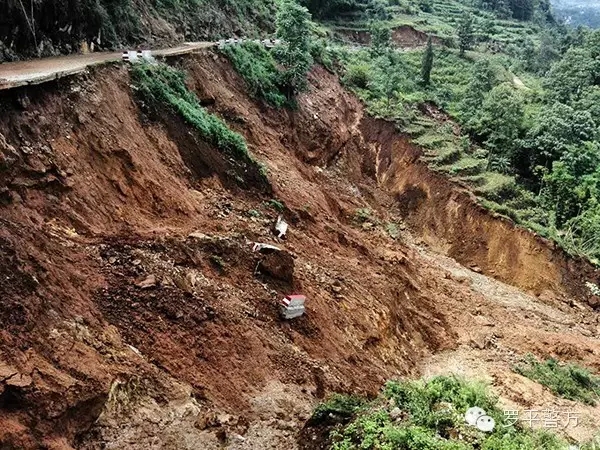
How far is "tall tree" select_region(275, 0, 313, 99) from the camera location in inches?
1150

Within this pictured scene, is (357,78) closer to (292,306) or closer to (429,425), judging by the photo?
(292,306)

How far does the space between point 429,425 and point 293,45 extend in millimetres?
23485

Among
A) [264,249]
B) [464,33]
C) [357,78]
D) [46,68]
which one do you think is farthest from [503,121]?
[464,33]

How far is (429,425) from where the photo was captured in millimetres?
10078

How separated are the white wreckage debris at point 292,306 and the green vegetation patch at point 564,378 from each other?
28.3 ft

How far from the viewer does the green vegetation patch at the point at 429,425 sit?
31.2 ft

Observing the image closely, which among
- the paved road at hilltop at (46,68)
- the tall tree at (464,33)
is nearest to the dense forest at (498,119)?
the tall tree at (464,33)

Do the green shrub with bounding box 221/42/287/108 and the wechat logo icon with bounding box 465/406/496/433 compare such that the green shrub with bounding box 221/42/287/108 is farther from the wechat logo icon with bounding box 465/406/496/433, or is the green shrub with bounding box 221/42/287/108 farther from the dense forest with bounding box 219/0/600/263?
the wechat logo icon with bounding box 465/406/496/433

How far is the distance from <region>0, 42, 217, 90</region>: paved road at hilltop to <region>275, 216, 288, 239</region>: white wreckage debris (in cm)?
727

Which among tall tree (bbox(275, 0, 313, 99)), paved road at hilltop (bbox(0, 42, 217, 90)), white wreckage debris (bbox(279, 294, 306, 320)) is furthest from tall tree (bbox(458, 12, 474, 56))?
white wreckage debris (bbox(279, 294, 306, 320))

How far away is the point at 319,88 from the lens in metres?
33.9

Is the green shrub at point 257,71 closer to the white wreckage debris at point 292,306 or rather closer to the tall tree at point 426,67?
the white wreckage debris at point 292,306

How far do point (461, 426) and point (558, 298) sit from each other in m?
19.6

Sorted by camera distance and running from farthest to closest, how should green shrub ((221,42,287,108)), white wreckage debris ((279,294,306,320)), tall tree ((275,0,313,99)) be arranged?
tall tree ((275,0,313,99))
green shrub ((221,42,287,108))
white wreckage debris ((279,294,306,320))
